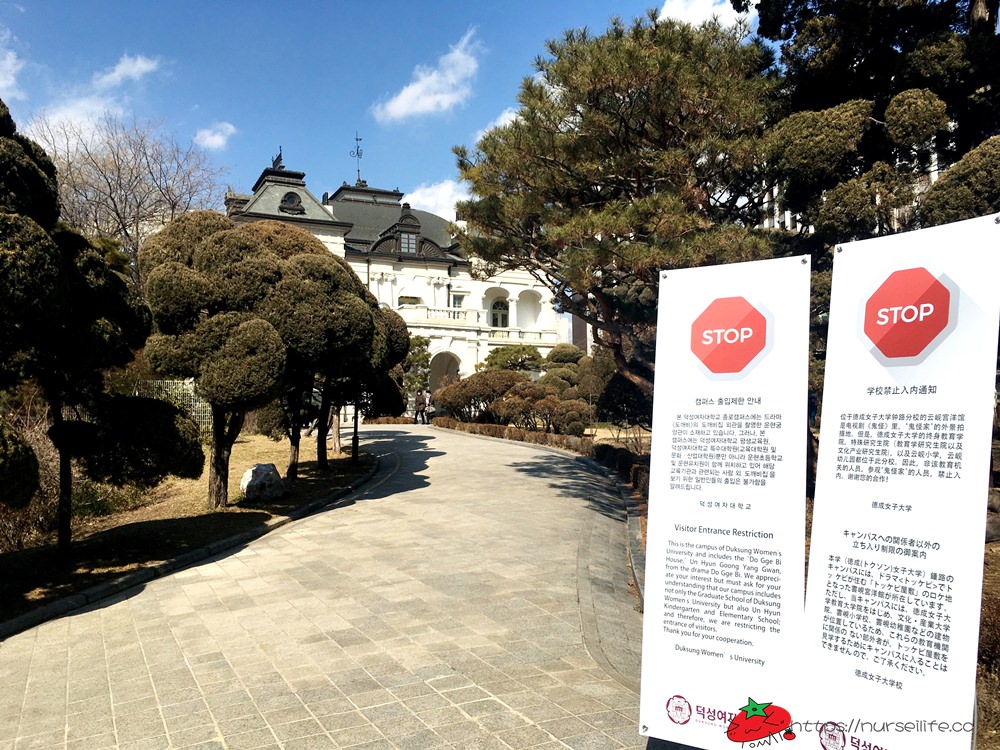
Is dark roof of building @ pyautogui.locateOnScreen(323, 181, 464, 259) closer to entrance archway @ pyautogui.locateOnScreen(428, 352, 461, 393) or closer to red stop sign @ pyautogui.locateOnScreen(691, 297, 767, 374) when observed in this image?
entrance archway @ pyautogui.locateOnScreen(428, 352, 461, 393)

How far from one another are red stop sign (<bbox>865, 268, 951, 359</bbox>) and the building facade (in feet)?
108

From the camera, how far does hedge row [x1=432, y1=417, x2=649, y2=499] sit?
1384cm

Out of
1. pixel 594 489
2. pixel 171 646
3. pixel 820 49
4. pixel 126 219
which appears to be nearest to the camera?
pixel 171 646

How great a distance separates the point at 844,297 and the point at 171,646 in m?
5.24

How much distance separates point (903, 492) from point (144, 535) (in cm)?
911

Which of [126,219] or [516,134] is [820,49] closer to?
[516,134]

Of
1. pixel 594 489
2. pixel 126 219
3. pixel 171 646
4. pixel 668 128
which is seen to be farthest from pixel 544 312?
pixel 171 646

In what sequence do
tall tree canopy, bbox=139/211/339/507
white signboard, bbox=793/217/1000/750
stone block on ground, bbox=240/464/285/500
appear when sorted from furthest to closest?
1. stone block on ground, bbox=240/464/285/500
2. tall tree canopy, bbox=139/211/339/507
3. white signboard, bbox=793/217/1000/750

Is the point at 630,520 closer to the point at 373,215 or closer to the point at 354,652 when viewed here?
the point at 354,652

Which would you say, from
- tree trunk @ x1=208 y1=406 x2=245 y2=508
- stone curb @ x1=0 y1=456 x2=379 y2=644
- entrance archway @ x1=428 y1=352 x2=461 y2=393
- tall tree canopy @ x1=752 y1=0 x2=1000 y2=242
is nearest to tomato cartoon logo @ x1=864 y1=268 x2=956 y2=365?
tall tree canopy @ x1=752 y1=0 x2=1000 y2=242

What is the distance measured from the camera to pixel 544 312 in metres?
44.7

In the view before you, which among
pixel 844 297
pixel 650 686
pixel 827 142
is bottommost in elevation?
pixel 650 686

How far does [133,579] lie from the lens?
282 inches

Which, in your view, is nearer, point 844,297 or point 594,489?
point 844,297
